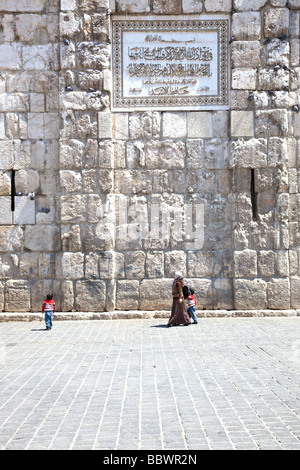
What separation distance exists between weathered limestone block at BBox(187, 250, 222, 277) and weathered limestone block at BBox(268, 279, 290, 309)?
94 centimetres

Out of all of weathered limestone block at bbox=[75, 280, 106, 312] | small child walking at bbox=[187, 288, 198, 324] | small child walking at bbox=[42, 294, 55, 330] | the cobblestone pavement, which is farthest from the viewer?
weathered limestone block at bbox=[75, 280, 106, 312]

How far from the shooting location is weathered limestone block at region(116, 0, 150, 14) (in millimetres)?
9375

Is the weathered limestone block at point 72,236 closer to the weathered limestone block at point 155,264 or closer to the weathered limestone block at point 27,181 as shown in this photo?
the weathered limestone block at point 27,181

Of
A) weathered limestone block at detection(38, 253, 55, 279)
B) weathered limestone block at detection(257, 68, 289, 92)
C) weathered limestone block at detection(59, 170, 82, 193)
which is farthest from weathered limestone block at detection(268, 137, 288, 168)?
weathered limestone block at detection(38, 253, 55, 279)

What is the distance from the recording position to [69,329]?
823cm

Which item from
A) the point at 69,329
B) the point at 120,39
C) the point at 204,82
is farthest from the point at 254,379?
the point at 120,39

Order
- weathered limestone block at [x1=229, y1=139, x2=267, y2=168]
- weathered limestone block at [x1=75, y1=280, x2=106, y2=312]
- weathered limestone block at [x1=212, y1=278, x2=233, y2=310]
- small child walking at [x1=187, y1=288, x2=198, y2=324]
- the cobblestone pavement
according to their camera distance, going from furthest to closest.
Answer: weathered limestone block at [x1=212, y1=278, x2=233, y2=310], weathered limestone block at [x1=229, y1=139, x2=267, y2=168], weathered limestone block at [x1=75, y1=280, x2=106, y2=312], small child walking at [x1=187, y1=288, x2=198, y2=324], the cobblestone pavement

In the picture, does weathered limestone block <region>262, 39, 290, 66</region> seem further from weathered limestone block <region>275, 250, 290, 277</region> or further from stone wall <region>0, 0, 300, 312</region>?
weathered limestone block <region>275, 250, 290, 277</region>

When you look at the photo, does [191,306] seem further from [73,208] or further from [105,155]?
[105,155]

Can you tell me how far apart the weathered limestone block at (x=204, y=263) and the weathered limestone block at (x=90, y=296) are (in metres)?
1.54

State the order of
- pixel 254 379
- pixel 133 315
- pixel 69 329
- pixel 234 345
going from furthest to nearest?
pixel 133 315 < pixel 69 329 < pixel 234 345 < pixel 254 379

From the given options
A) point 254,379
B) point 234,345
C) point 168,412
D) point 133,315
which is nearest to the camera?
point 168,412

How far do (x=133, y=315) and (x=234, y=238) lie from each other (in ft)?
7.09

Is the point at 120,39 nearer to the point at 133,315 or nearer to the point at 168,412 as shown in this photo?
the point at 133,315
